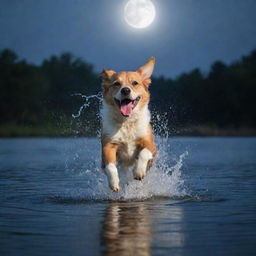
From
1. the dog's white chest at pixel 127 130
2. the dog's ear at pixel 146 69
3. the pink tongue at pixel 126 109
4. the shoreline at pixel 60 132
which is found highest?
the shoreline at pixel 60 132

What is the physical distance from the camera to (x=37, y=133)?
210 feet

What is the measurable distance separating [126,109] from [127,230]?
10.3 ft

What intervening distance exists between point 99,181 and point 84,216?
10.6 feet

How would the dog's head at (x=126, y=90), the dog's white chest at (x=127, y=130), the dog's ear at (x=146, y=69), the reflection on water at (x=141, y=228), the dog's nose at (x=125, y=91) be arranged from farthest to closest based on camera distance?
the dog's ear at (x=146, y=69) < the dog's white chest at (x=127, y=130) < the dog's head at (x=126, y=90) < the dog's nose at (x=125, y=91) < the reflection on water at (x=141, y=228)

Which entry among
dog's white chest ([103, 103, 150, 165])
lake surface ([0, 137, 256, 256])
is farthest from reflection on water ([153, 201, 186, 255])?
dog's white chest ([103, 103, 150, 165])

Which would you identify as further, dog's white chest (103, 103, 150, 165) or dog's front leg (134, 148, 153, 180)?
dog's white chest (103, 103, 150, 165)

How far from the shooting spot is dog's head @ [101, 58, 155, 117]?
1064 cm

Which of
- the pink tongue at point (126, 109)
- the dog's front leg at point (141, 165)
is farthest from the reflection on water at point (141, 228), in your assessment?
the pink tongue at point (126, 109)

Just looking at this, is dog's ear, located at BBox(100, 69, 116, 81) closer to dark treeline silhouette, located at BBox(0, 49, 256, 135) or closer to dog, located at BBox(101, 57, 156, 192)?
dog, located at BBox(101, 57, 156, 192)

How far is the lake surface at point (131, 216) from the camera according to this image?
7.04m

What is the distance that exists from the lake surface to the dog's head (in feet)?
4.43

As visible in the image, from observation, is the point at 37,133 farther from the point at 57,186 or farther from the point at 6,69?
the point at 57,186

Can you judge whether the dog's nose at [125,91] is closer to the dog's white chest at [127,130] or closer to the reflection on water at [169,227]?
the dog's white chest at [127,130]

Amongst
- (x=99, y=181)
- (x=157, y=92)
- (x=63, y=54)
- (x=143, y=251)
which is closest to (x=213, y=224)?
(x=143, y=251)
